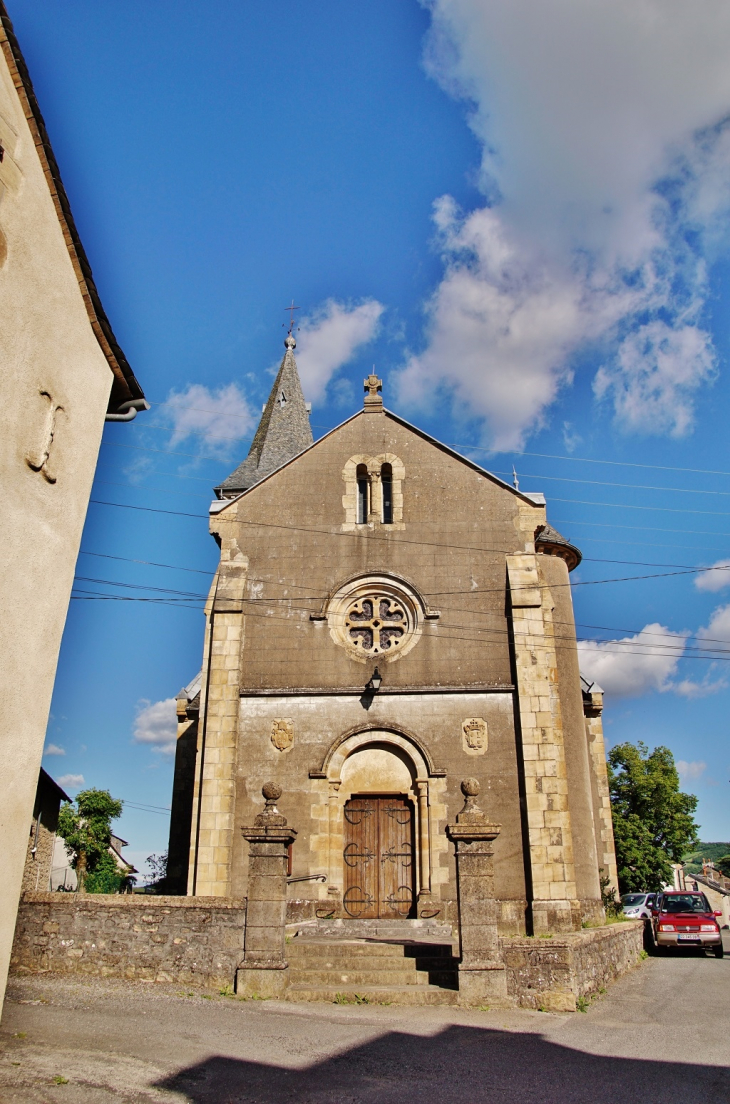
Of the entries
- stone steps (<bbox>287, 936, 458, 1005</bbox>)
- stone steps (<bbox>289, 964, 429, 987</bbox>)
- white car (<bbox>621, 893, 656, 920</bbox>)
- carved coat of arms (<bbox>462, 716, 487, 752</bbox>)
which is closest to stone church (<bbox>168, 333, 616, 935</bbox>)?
carved coat of arms (<bbox>462, 716, 487, 752</bbox>)

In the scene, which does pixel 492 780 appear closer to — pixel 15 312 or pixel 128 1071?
pixel 128 1071

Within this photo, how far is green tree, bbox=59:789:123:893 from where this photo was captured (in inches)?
1474

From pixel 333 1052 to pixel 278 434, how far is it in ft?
71.6

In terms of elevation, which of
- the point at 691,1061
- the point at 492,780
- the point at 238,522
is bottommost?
the point at 691,1061

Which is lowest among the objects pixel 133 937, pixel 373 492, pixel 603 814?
pixel 133 937

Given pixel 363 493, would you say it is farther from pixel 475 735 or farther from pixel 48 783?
pixel 48 783

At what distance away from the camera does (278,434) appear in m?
27.9

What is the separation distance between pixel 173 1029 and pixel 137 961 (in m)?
2.63

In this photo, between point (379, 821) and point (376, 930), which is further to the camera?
point (379, 821)

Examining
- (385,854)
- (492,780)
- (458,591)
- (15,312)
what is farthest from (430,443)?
(15,312)

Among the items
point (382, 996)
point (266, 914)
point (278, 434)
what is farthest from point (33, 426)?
Result: point (278, 434)

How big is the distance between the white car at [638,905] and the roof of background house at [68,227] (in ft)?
76.9

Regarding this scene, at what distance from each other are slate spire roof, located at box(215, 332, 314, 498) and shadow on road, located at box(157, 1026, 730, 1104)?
757 inches

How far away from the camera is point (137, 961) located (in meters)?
11.2
